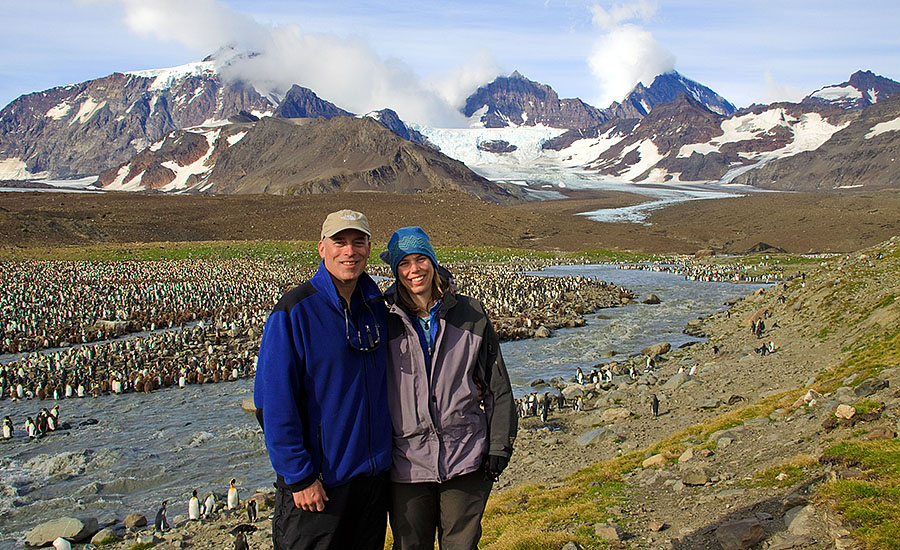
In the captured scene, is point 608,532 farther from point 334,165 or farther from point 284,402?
point 334,165

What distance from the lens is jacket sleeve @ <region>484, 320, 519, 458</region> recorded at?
450 cm

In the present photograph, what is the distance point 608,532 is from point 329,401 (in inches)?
158

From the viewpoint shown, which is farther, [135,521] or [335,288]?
[135,521]

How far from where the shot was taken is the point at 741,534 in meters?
5.94

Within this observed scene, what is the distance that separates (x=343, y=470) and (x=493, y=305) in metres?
29.0

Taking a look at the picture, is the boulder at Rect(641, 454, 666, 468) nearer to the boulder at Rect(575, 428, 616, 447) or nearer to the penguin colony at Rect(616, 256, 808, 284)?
the boulder at Rect(575, 428, 616, 447)

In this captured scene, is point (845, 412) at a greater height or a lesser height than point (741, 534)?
greater

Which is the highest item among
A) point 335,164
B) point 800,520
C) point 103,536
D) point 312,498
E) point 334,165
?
point 335,164

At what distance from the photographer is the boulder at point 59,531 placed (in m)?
9.75

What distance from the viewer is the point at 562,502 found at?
28.0ft

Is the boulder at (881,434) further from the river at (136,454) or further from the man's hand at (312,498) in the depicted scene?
the river at (136,454)

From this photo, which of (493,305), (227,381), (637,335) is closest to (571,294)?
(493,305)

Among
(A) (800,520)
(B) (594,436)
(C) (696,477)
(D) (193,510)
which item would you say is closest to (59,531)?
(D) (193,510)

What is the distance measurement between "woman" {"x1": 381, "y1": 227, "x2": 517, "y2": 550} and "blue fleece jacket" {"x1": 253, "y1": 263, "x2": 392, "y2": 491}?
160 millimetres
